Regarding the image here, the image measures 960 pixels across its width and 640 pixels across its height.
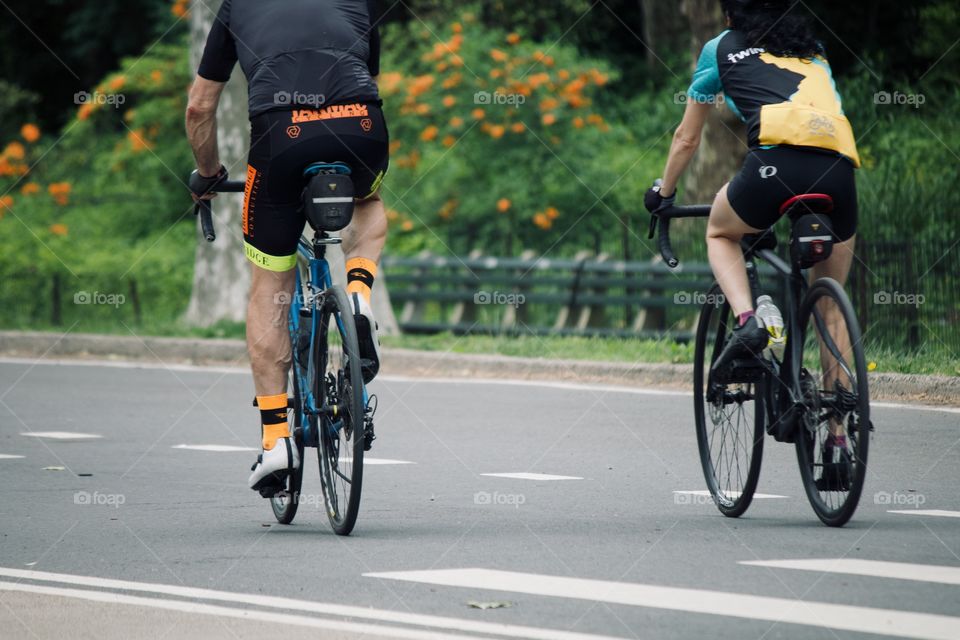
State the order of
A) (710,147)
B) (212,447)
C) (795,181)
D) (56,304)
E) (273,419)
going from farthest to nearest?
(56,304) < (710,147) < (212,447) < (273,419) < (795,181)

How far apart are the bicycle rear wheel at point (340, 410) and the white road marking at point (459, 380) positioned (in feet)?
16.2

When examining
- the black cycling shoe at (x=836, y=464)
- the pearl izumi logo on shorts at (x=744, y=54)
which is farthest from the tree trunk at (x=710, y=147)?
the black cycling shoe at (x=836, y=464)

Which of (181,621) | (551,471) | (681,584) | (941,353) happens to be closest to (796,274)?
(681,584)

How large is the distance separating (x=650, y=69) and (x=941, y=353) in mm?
14562

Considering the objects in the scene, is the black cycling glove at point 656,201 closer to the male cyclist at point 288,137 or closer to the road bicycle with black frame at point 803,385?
the road bicycle with black frame at point 803,385

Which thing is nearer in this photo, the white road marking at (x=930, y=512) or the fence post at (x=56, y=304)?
the white road marking at (x=930, y=512)

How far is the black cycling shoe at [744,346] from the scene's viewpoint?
19.4 ft

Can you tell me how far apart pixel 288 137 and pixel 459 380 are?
7.14 meters

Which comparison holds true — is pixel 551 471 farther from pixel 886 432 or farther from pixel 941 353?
pixel 941 353

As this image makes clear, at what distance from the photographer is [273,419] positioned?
20.2 ft

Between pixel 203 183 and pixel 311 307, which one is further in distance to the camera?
pixel 203 183

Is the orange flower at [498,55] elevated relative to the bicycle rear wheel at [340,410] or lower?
elevated

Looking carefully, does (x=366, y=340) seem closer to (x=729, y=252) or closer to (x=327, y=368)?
(x=327, y=368)

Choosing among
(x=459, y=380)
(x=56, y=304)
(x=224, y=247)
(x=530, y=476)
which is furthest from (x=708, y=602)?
(x=56, y=304)
